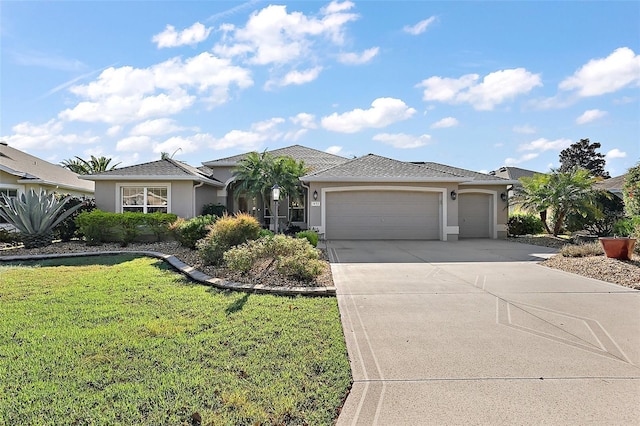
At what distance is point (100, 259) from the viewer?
10.6m

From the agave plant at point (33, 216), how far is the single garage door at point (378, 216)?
34.9ft

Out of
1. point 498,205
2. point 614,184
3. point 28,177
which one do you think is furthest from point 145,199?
point 614,184

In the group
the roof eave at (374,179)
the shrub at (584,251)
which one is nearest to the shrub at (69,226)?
the roof eave at (374,179)

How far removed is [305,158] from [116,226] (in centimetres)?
1157

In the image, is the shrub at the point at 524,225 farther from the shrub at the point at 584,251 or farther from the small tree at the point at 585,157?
the small tree at the point at 585,157

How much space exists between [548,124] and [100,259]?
20033 millimetres

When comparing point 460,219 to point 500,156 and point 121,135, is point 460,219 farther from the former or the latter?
point 121,135

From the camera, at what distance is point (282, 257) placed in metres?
7.80

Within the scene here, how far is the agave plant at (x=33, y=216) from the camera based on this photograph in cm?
1215

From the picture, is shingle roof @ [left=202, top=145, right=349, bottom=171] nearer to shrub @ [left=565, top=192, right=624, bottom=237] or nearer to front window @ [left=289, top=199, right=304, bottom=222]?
front window @ [left=289, top=199, right=304, bottom=222]

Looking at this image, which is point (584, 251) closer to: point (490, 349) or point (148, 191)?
point (490, 349)

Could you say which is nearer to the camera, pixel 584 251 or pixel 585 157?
pixel 584 251

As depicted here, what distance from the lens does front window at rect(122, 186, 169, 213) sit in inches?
610

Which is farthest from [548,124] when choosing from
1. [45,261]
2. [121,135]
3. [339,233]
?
[121,135]
